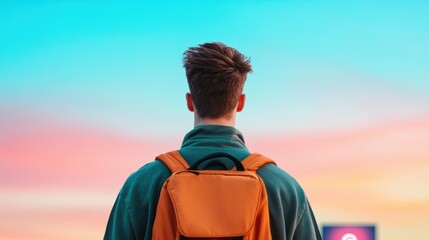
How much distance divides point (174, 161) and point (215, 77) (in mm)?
623

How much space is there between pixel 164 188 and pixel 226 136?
532mm

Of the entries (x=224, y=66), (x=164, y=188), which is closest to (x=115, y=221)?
(x=164, y=188)

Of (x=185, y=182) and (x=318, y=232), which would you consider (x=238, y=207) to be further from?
(x=318, y=232)

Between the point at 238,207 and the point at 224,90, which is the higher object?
the point at 224,90

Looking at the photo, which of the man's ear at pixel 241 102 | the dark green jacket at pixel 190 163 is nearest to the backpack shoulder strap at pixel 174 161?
the dark green jacket at pixel 190 163

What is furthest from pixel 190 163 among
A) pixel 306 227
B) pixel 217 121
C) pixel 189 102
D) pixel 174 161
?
pixel 306 227

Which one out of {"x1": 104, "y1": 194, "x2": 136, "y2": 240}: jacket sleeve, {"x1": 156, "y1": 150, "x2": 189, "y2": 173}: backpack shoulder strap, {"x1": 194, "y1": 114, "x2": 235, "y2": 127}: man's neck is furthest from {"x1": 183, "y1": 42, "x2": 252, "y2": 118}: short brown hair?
{"x1": 104, "y1": 194, "x2": 136, "y2": 240}: jacket sleeve

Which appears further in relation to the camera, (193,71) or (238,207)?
(193,71)

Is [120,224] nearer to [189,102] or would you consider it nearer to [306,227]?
[189,102]

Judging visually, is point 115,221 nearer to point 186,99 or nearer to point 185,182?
point 185,182

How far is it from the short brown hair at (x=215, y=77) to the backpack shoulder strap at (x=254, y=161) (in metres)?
0.34

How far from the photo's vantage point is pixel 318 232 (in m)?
4.69

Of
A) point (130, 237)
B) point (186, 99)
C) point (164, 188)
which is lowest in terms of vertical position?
point (130, 237)

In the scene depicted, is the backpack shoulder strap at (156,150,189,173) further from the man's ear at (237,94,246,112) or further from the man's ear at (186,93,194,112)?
the man's ear at (237,94,246,112)
